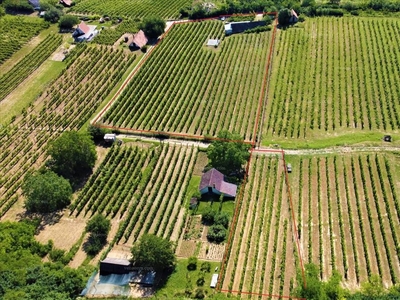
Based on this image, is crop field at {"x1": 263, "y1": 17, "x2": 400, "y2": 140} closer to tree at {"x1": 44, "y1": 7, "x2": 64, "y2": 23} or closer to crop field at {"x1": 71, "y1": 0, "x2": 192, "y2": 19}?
crop field at {"x1": 71, "y1": 0, "x2": 192, "y2": 19}

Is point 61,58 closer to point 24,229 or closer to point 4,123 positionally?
point 4,123

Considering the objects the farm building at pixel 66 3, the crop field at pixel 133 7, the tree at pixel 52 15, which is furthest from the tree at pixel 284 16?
the farm building at pixel 66 3

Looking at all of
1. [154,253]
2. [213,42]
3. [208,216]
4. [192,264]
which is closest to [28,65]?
[213,42]

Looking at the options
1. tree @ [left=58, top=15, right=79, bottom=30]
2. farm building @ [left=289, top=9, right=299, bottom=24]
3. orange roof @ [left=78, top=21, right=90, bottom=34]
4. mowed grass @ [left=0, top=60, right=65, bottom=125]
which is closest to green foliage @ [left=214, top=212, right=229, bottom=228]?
mowed grass @ [left=0, top=60, right=65, bottom=125]

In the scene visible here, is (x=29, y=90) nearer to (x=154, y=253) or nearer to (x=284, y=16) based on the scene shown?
(x=154, y=253)

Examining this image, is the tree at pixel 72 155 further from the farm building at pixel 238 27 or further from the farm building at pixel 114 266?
the farm building at pixel 238 27

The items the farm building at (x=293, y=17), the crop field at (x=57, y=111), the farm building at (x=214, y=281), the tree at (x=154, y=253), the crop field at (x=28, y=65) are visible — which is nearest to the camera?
the farm building at (x=214, y=281)

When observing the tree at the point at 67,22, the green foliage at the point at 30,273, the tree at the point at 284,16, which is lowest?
the green foliage at the point at 30,273
